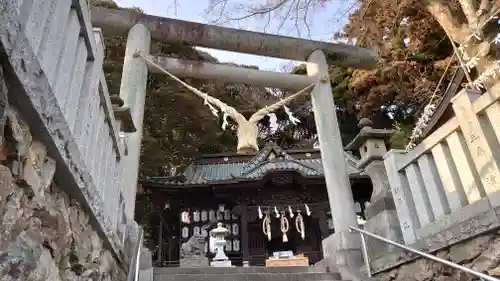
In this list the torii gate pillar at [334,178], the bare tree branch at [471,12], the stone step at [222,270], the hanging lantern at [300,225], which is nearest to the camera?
the stone step at [222,270]

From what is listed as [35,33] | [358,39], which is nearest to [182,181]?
[358,39]

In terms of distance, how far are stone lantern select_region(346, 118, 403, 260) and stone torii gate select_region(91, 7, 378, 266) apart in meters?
0.61

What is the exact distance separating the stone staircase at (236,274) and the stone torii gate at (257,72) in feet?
3.25

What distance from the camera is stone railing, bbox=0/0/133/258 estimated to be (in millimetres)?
1712

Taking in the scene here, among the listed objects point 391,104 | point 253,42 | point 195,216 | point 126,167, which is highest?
point 391,104

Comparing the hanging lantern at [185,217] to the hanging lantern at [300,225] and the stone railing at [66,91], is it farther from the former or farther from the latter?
the stone railing at [66,91]

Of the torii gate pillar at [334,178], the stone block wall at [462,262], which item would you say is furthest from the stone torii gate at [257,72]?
the stone block wall at [462,262]

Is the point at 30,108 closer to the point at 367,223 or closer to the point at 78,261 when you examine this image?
the point at 78,261

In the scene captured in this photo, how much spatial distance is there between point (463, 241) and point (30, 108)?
3588 mm

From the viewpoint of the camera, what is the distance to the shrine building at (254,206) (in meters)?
11.8

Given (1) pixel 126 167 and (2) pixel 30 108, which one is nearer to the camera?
(2) pixel 30 108

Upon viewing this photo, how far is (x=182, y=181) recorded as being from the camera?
39.8 feet

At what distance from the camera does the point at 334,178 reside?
282 inches

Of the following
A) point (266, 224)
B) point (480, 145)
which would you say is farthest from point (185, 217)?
point (480, 145)
